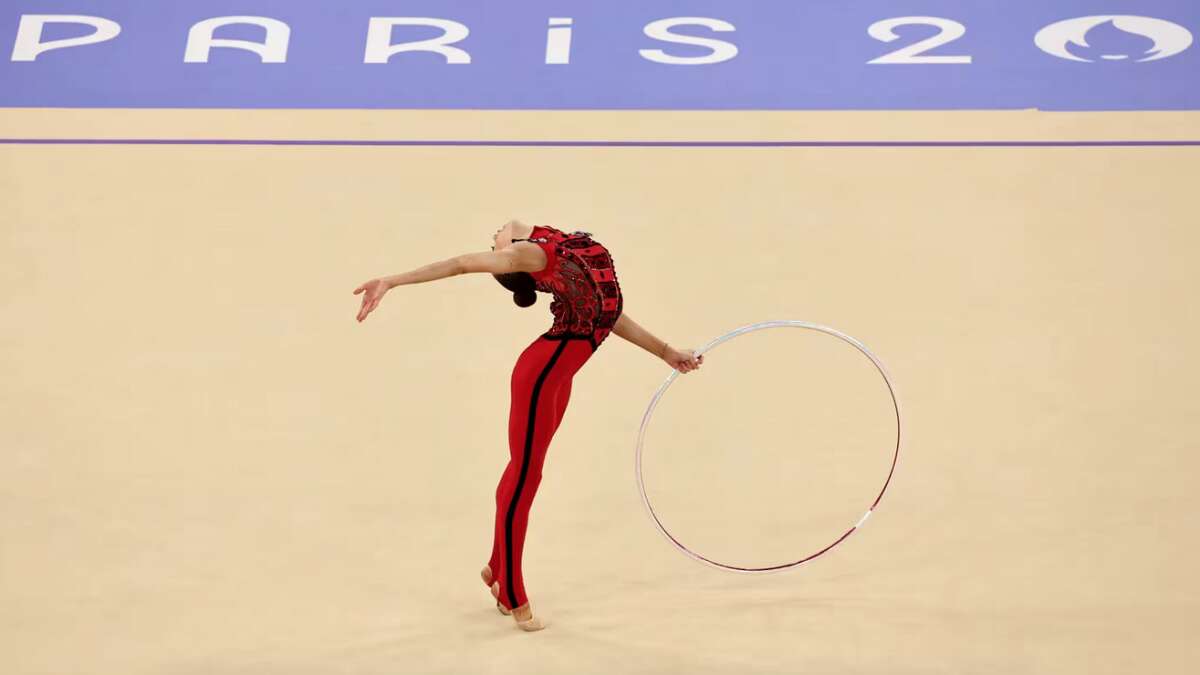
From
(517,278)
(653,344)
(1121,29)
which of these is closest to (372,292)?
(517,278)

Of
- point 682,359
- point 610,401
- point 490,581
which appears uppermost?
point 682,359

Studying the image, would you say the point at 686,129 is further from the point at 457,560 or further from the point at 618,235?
the point at 457,560

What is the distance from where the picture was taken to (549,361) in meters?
4.80

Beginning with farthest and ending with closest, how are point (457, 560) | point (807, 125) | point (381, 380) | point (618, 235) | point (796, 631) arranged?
point (807, 125), point (618, 235), point (381, 380), point (457, 560), point (796, 631)

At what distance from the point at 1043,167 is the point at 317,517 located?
428 centimetres

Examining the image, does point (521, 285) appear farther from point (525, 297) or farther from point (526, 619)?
point (526, 619)

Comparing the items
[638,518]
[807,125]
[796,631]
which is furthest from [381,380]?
[807,125]

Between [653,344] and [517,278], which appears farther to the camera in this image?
[653,344]

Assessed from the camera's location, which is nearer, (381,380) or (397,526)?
(397,526)

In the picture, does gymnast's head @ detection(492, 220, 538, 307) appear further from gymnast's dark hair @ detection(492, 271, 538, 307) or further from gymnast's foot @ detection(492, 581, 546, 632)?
gymnast's foot @ detection(492, 581, 546, 632)

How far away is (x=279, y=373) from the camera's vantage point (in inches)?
256

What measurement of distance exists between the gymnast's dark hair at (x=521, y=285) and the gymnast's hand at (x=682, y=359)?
0.51m

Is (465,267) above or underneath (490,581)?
above

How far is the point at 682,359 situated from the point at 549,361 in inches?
20.9
